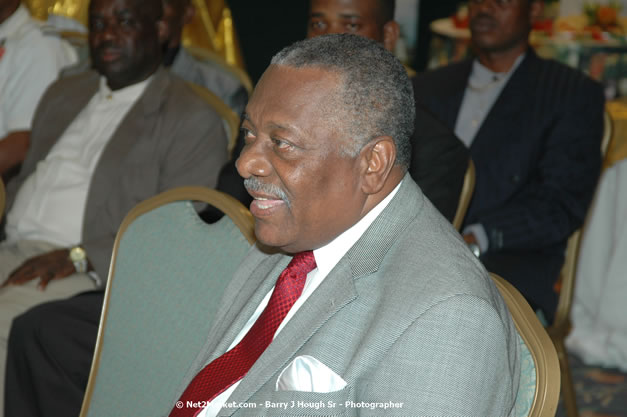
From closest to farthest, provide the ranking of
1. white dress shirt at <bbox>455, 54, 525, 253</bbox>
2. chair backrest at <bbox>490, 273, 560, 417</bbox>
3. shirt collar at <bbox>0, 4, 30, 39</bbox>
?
chair backrest at <bbox>490, 273, 560, 417</bbox> → white dress shirt at <bbox>455, 54, 525, 253</bbox> → shirt collar at <bbox>0, 4, 30, 39</bbox>

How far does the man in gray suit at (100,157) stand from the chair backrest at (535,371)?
1371mm

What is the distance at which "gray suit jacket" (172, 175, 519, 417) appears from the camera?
100 cm

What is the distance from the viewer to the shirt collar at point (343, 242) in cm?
125

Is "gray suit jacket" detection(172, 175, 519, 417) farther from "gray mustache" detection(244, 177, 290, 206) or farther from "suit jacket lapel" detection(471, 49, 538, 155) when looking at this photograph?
"suit jacket lapel" detection(471, 49, 538, 155)

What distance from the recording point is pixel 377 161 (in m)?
1.20

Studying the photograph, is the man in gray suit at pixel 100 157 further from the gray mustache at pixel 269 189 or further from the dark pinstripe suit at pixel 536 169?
the gray mustache at pixel 269 189

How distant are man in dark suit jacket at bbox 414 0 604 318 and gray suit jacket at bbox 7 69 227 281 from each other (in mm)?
821

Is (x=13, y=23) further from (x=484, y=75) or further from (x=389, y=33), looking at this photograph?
(x=484, y=75)

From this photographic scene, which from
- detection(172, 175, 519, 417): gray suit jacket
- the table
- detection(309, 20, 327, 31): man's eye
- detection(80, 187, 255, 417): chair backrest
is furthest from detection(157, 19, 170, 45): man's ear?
the table

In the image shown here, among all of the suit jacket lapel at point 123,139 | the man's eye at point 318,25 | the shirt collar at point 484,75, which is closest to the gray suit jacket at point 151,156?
the suit jacket lapel at point 123,139

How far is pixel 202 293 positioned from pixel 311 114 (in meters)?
0.52

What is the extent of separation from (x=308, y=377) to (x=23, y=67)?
8.05ft

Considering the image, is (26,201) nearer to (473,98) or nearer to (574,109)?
(473,98)

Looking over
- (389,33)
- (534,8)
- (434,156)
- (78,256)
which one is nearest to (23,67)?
(78,256)
